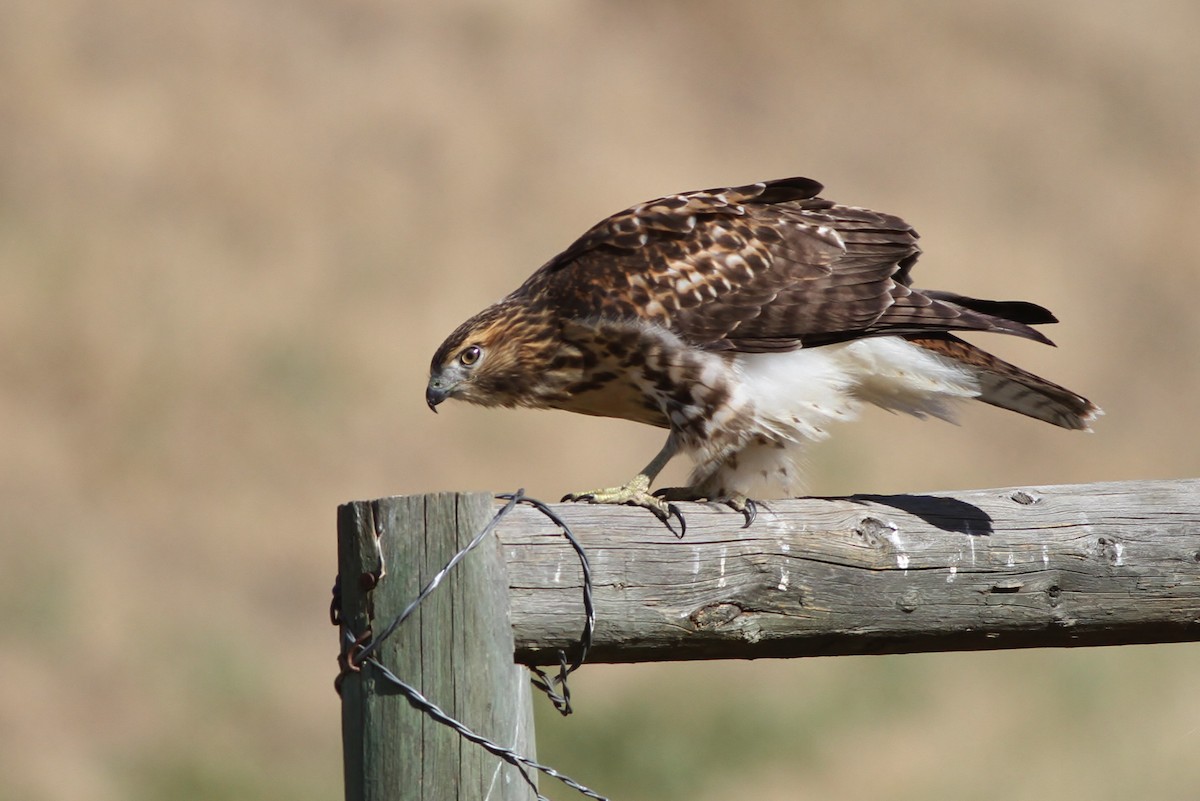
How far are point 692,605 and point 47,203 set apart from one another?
35.1 feet

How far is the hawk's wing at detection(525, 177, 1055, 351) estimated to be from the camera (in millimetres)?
4242

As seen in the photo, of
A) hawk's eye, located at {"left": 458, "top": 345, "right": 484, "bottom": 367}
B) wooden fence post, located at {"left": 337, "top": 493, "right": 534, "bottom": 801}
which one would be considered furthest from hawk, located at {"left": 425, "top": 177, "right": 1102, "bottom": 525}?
wooden fence post, located at {"left": 337, "top": 493, "right": 534, "bottom": 801}

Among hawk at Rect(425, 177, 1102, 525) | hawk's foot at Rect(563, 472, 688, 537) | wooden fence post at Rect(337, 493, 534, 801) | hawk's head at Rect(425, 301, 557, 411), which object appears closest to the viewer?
wooden fence post at Rect(337, 493, 534, 801)

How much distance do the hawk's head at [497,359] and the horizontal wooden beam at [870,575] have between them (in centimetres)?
131

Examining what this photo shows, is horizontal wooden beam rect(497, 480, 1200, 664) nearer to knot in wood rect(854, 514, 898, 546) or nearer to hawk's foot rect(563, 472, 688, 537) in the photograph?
knot in wood rect(854, 514, 898, 546)

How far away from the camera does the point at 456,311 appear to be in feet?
41.6

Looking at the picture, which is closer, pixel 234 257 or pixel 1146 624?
pixel 1146 624

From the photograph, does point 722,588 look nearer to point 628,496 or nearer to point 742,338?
point 628,496

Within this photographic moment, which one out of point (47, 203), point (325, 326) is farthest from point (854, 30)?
point (47, 203)

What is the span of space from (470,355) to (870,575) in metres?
1.81

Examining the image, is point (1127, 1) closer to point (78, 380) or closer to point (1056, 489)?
point (78, 380)

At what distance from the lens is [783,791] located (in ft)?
30.5

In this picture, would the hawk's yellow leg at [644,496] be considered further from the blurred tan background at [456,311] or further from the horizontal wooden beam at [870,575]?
the blurred tan background at [456,311]

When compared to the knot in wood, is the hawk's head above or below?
above
